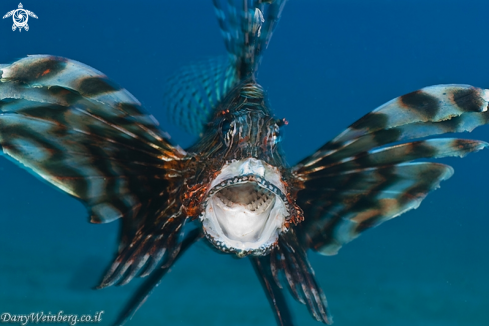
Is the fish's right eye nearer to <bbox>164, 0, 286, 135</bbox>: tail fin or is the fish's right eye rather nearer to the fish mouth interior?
the fish mouth interior

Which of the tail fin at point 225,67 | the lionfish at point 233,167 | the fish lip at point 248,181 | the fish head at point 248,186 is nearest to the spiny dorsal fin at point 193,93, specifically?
the tail fin at point 225,67

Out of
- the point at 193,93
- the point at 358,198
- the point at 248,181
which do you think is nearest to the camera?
the point at 248,181

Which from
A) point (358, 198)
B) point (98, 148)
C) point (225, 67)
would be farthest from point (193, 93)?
point (358, 198)

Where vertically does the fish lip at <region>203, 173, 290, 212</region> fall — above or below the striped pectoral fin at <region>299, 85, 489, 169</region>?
below

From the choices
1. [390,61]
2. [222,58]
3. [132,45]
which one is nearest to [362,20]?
[390,61]

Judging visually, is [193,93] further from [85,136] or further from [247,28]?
[85,136]

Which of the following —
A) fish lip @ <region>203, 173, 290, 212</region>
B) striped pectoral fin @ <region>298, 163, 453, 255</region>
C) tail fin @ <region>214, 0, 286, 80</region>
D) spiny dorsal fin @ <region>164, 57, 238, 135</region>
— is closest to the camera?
fish lip @ <region>203, 173, 290, 212</region>

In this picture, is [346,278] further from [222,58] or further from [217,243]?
[217,243]

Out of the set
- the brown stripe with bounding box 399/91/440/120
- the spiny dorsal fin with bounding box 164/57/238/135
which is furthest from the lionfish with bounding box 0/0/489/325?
the spiny dorsal fin with bounding box 164/57/238/135

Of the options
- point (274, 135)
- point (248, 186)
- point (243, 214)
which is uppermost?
point (274, 135)
